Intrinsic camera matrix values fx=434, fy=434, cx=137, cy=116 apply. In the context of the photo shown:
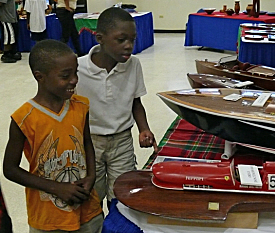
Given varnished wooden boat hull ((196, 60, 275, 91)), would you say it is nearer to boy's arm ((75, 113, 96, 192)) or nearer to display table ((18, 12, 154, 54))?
boy's arm ((75, 113, 96, 192))

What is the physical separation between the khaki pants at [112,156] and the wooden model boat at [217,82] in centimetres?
90

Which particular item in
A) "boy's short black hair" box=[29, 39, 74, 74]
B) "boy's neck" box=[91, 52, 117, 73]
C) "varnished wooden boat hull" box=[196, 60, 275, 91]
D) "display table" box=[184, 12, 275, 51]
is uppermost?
"boy's short black hair" box=[29, 39, 74, 74]

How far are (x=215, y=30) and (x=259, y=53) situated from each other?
374 cm

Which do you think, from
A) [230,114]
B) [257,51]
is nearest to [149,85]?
[257,51]

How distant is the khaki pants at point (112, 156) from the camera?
1.61 m

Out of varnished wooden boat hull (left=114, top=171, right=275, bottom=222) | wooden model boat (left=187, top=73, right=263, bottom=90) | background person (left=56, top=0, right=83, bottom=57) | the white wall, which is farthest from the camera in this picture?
the white wall

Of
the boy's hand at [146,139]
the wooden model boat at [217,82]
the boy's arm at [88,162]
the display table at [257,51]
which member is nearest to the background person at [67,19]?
the display table at [257,51]

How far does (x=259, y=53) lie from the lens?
10.5 feet

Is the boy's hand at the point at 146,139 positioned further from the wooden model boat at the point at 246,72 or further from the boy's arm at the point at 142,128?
the wooden model boat at the point at 246,72

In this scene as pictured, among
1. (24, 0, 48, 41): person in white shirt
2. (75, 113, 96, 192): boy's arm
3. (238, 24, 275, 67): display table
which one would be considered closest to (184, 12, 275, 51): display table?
(24, 0, 48, 41): person in white shirt

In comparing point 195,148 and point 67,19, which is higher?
point 67,19

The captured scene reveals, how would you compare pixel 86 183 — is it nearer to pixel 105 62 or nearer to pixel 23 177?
Answer: pixel 23 177

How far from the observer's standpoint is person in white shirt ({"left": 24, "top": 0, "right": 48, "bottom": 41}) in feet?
20.7

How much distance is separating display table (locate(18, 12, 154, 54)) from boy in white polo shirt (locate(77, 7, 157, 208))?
5170mm
